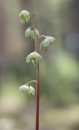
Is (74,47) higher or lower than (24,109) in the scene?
higher

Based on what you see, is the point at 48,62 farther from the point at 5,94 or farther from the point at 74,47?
the point at 5,94

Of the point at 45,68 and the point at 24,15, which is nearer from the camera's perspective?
the point at 24,15

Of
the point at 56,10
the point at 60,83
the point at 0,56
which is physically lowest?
the point at 60,83

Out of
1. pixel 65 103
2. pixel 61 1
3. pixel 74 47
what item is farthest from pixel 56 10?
pixel 65 103

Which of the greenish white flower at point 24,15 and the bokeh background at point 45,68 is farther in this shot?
the bokeh background at point 45,68

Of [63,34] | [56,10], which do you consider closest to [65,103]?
[63,34]

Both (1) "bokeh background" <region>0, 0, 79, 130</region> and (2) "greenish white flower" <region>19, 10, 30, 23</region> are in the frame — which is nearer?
(2) "greenish white flower" <region>19, 10, 30, 23</region>

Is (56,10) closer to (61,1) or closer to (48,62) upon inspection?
→ (61,1)
